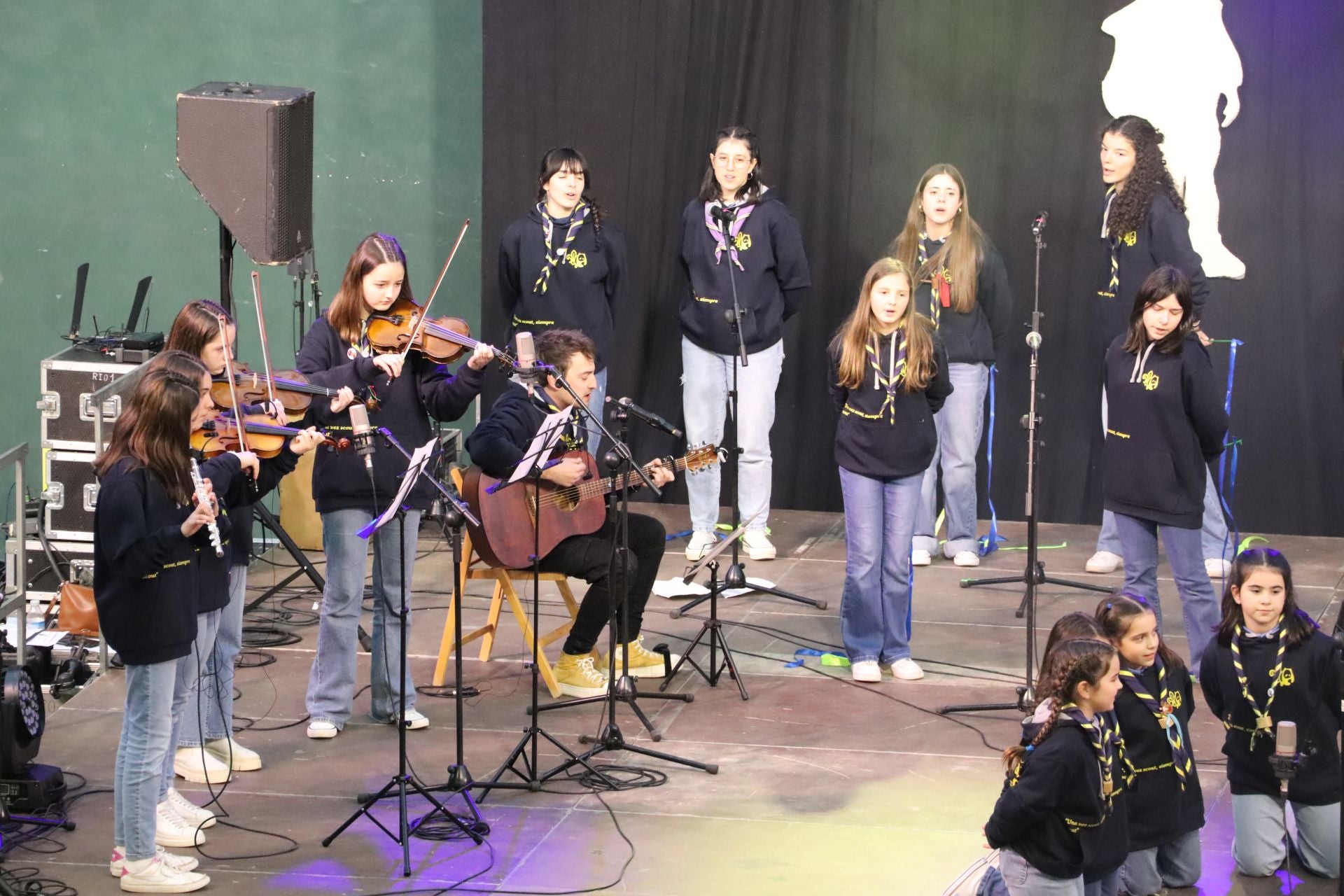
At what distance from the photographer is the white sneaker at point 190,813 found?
518 cm

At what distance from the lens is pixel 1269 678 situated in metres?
4.90

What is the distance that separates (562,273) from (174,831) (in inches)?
147

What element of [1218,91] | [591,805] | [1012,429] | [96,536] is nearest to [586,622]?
[591,805]

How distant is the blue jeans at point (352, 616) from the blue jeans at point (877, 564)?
1636mm

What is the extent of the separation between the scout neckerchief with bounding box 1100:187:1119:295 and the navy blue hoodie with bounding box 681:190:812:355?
137 cm

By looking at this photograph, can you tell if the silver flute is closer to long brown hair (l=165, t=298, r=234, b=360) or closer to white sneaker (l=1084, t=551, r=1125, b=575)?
long brown hair (l=165, t=298, r=234, b=360)

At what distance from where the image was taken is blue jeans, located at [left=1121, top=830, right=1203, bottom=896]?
472 cm

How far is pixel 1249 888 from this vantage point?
4805 millimetres

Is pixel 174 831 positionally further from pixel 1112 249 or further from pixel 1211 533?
pixel 1211 533

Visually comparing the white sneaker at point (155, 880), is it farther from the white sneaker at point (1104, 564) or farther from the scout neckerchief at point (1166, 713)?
the white sneaker at point (1104, 564)

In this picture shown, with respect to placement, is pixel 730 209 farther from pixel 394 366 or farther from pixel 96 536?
pixel 96 536

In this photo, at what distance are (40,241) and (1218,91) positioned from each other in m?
6.27

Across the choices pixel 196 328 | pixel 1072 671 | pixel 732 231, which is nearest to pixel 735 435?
pixel 732 231

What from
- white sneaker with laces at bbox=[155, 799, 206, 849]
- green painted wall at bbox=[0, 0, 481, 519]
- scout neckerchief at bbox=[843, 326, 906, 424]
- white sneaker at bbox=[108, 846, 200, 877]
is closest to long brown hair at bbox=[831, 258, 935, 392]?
scout neckerchief at bbox=[843, 326, 906, 424]
